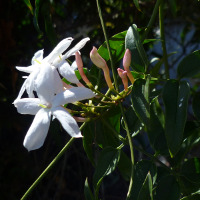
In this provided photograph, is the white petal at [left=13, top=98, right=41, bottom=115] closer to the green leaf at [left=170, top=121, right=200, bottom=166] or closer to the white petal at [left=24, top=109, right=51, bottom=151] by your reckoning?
the white petal at [left=24, top=109, right=51, bottom=151]

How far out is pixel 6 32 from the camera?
1.50 metres

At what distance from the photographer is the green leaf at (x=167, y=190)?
0.62 m

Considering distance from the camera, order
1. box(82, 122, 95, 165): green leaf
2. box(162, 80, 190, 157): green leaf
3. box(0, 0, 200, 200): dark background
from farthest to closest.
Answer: box(0, 0, 200, 200): dark background
box(82, 122, 95, 165): green leaf
box(162, 80, 190, 157): green leaf

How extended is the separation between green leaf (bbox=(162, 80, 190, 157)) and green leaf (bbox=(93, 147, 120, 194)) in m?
0.12

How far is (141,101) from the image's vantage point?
0.56 meters

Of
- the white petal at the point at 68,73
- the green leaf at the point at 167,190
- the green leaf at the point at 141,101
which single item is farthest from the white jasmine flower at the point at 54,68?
the green leaf at the point at 167,190

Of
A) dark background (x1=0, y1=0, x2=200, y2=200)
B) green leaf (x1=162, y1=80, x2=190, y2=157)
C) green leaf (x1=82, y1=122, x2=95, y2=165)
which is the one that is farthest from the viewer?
dark background (x1=0, y1=0, x2=200, y2=200)

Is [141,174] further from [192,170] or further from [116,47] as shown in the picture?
[116,47]

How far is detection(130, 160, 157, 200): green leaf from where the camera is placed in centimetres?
58

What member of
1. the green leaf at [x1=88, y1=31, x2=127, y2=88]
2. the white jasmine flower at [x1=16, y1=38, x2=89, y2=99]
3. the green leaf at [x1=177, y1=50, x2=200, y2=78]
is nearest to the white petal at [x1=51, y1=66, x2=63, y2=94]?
the white jasmine flower at [x1=16, y1=38, x2=89, y2=99]

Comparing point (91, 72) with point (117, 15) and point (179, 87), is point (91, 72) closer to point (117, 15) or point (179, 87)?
point (179, 87)

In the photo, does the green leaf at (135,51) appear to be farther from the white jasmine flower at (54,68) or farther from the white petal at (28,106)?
the white petal at (28,106)

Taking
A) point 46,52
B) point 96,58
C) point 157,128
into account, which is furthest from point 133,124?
point 46,52

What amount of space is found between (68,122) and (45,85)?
0.09 metres
